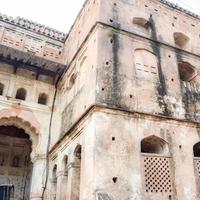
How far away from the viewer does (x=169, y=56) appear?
12.0 metres

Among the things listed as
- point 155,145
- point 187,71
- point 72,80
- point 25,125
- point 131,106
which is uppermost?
point 187,71

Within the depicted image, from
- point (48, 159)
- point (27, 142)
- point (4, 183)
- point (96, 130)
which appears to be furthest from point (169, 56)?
point (4, 183)

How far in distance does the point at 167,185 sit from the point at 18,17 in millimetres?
12185

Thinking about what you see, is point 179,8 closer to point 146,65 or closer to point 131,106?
point 146,65

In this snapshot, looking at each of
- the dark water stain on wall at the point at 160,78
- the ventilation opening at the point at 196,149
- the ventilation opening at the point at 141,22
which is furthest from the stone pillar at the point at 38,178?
the ventilation opening at the point at 141,22

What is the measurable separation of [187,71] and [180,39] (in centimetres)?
202

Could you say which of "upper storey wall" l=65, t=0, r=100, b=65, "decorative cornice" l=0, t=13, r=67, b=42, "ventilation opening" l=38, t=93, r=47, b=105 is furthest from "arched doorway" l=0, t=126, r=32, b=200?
"decorative cornice" l=0, t=13, r=67, b=42

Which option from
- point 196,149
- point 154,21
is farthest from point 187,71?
point 196,149

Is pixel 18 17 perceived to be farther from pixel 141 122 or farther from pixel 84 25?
pixel 141 122

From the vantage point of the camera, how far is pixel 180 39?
1402 centimetres

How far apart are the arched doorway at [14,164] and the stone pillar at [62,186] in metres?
5.45

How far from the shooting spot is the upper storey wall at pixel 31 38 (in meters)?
14.8

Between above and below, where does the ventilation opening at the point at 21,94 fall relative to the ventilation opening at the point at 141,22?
below

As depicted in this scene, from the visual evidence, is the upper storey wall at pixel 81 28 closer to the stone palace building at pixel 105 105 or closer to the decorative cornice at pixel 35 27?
the stone palace building at pixel 105 105
